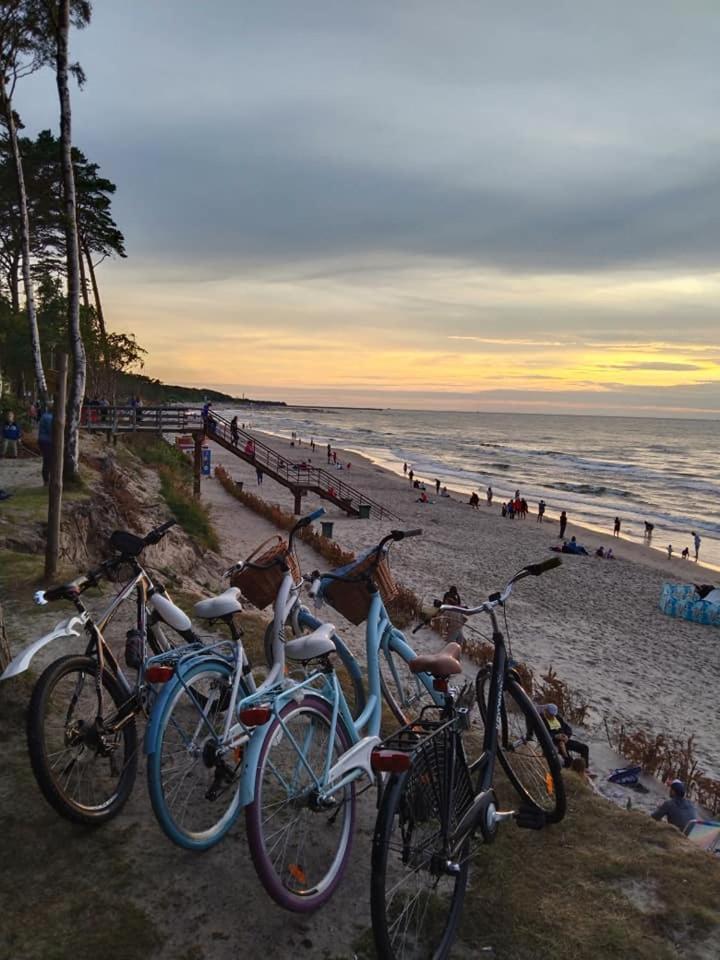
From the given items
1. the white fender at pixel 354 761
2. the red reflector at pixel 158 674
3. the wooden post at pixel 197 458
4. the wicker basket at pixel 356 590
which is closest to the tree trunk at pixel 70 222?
the wicker basket at pixel 356 590

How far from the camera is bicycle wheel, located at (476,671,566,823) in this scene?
12.6ft

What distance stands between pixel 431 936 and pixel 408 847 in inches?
20.1

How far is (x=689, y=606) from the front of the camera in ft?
65.3

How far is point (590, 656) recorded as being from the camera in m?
14.6

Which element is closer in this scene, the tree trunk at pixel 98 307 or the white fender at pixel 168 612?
the white fender at pixel 168 612

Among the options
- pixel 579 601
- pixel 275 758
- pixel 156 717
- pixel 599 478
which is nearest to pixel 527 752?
pixel 275 758

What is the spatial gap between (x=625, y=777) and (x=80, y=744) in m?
6.42

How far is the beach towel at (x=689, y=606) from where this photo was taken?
1945 cm

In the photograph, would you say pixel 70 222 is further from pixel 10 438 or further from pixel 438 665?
pixel 438 665

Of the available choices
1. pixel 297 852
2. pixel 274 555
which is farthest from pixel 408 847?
pixel 274 555

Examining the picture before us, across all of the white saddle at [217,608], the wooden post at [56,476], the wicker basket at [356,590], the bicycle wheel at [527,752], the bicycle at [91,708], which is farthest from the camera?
the wooden post at [56,476]

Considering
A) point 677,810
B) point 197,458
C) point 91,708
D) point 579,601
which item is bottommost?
point 579,601

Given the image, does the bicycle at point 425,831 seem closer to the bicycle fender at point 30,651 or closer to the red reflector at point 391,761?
the red reflector at point 391,761

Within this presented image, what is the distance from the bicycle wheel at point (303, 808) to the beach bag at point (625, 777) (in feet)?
17.5
